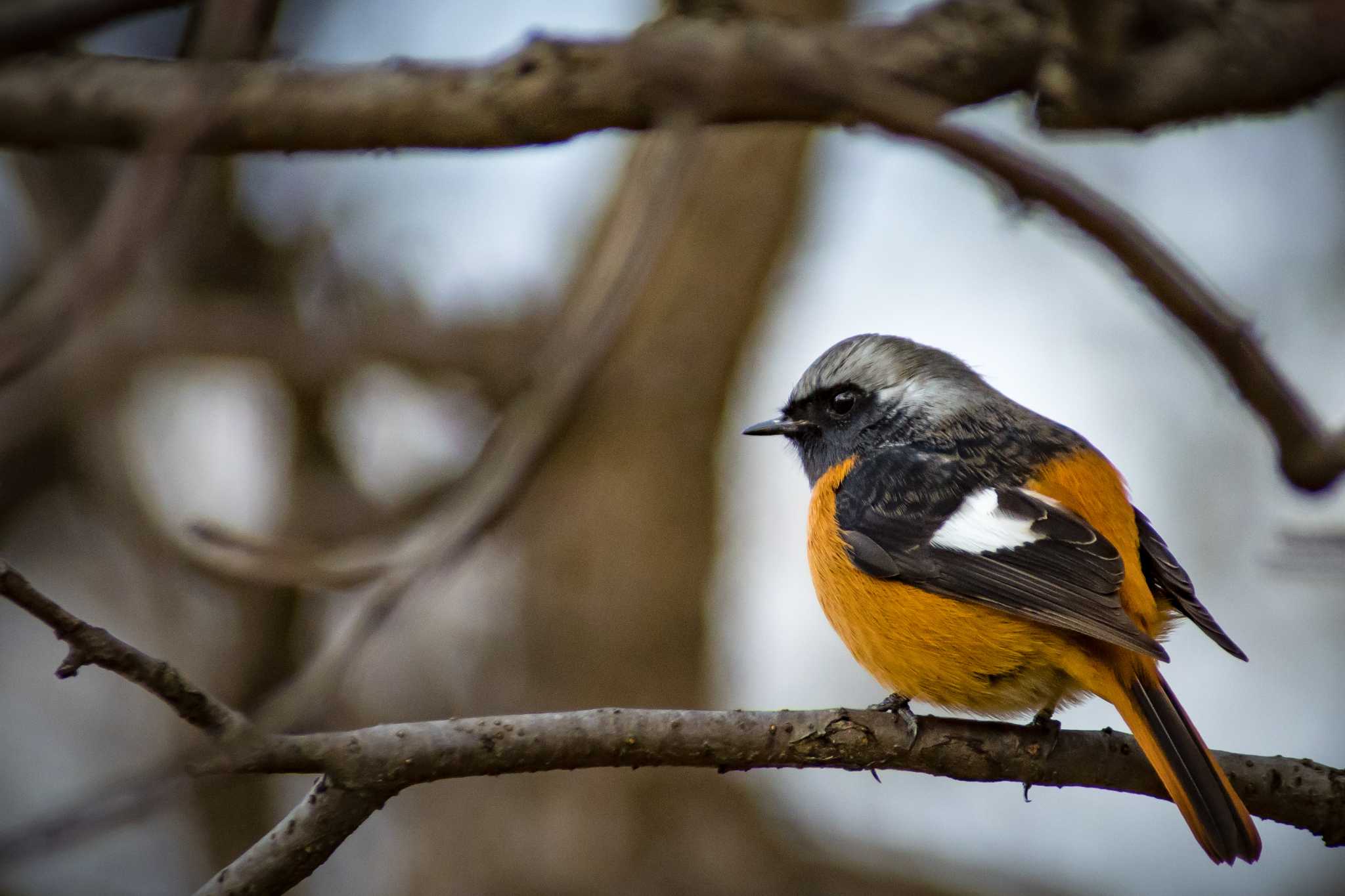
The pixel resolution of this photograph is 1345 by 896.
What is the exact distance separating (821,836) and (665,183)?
20.4ft

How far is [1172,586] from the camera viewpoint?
147 inches

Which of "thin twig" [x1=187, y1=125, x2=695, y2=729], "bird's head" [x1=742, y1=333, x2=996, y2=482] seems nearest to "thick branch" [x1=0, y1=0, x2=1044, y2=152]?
"thin twig" [x1=187, y1=125, x2=695, y2=729]

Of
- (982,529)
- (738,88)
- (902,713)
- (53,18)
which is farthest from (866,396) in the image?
(53,18)

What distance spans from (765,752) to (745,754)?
5cm

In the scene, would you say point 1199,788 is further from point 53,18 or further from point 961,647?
point 53,18

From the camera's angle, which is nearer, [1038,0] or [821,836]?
[1038,0]

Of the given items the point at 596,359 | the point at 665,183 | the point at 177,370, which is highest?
the point at 177,370

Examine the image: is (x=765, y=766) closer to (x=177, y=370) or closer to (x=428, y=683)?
(x=428, y=683)

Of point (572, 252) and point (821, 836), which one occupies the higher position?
point (572, 252)

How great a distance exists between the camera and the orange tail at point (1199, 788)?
9.36 ft

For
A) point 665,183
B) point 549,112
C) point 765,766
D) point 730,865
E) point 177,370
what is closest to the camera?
point 665,183

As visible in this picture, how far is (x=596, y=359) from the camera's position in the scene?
96.7 inches

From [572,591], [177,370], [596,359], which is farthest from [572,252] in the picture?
[596,359]

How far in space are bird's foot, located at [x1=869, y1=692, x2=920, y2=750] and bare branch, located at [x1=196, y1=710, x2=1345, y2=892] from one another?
0.05 feet
